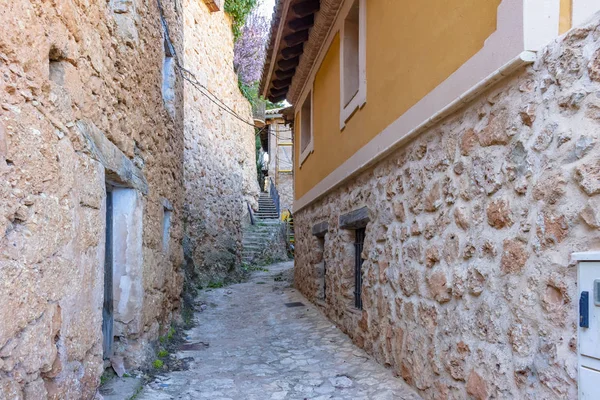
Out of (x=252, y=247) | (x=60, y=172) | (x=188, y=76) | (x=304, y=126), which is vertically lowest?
(x=252, y=247)

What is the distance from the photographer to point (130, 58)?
3.76 metres

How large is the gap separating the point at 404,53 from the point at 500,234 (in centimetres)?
197

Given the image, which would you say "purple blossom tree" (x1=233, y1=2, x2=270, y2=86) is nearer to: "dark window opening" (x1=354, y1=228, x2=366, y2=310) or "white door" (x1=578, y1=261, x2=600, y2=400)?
"dark window opening" (x1=354, y1=228, x2=366, y2=310)

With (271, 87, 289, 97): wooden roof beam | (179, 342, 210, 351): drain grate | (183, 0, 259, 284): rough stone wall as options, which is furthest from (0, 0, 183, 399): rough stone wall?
(271, 87, 289, 97): wooden roof beam

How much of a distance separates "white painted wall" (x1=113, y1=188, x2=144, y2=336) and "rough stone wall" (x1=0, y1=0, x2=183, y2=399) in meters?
0.12

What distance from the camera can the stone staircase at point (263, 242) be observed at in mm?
14664

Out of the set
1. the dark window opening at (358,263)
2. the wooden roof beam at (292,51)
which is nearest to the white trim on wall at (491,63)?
the dark window opening at (358,263)

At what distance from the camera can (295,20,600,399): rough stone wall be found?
192 cm

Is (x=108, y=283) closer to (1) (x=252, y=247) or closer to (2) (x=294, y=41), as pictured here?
(2) (x=294, y=41)

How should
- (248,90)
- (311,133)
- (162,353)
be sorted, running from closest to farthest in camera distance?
(162,353)
(311,133)
(248,90)

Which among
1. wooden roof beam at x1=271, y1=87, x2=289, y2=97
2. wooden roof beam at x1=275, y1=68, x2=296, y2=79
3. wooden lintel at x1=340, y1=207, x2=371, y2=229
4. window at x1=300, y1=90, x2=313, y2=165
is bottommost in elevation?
wooden lintel at x1=340, y1=207, x2=371, y2=229

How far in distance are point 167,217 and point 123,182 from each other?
1.90 m

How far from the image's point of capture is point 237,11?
1304 cm

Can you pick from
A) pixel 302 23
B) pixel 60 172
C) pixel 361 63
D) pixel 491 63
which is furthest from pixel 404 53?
pixel 302 23
